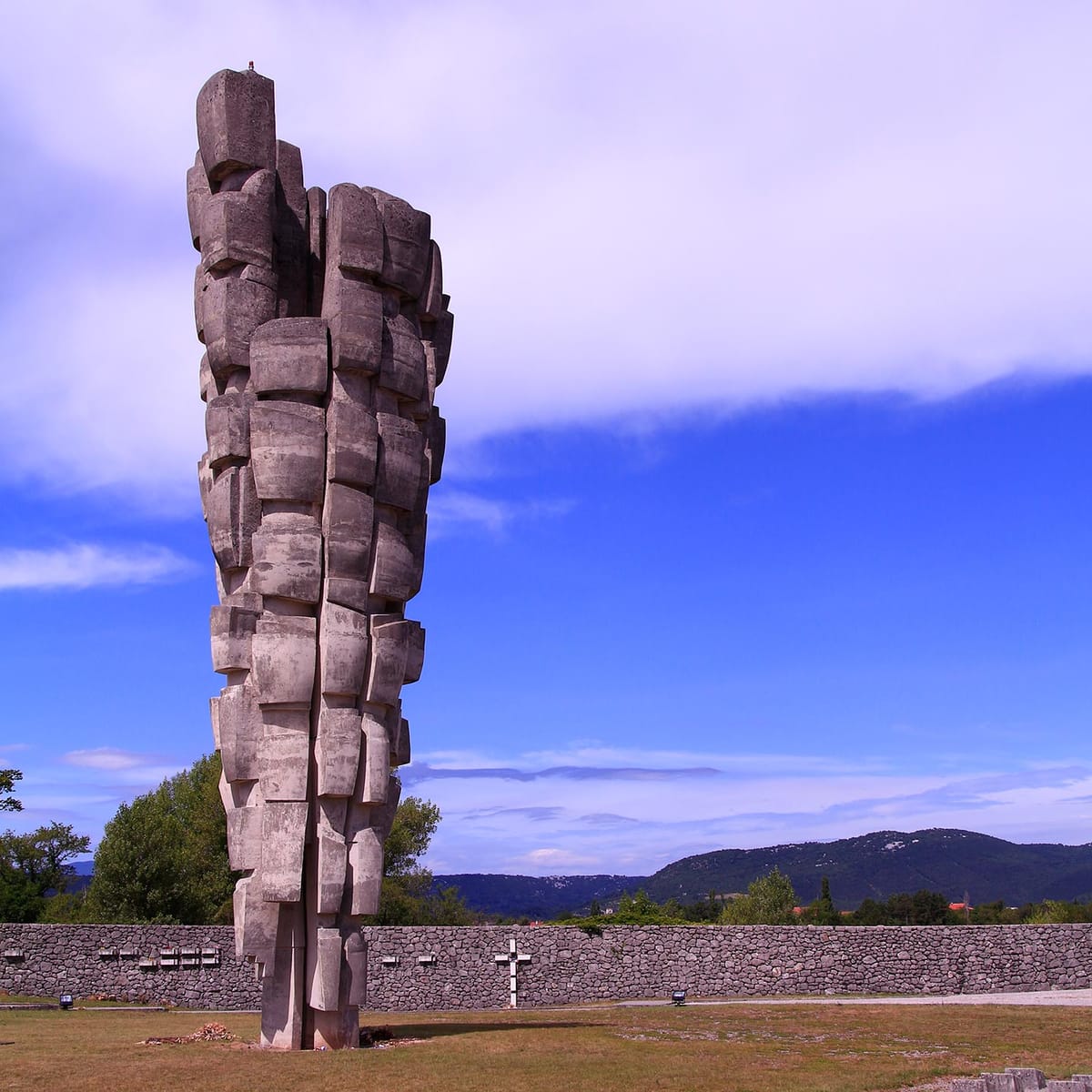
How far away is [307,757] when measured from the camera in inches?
559

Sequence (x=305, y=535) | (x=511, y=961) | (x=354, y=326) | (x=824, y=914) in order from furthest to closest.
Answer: (x=824, y=914) → (x=511, y=961) → (x=354, y=326) → (x=305, y=535)

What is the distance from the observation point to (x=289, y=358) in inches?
584

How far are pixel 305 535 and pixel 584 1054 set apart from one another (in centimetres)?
638

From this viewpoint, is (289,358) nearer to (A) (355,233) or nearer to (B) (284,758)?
(A) (355,233)

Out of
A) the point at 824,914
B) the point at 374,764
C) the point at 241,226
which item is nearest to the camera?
Answer: the point at 374,764

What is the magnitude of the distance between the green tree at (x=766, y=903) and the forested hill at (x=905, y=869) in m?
86.0

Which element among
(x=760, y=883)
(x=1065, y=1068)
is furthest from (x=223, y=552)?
(x=760, y=883)

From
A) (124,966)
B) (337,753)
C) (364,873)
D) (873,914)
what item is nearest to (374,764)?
(337,753)

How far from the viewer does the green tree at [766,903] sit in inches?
1686

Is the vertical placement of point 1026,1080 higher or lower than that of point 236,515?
lower

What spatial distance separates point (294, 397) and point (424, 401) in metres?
1.76

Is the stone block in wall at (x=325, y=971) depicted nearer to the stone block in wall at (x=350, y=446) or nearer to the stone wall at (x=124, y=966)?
the stone block in wall at (x=350, y=446)

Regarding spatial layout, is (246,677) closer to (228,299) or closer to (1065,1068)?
(228,299)

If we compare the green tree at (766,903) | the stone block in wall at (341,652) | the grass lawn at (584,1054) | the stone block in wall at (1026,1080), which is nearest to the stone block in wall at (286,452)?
the stone block in wall at (341,652)
